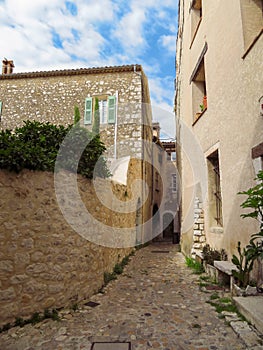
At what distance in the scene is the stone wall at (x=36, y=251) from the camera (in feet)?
9.00

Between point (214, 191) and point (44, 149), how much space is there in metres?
4.06

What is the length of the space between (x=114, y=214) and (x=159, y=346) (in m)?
3.42

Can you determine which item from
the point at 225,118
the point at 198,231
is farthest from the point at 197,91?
the point at 198,231

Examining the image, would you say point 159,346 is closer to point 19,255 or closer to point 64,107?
point 19,255

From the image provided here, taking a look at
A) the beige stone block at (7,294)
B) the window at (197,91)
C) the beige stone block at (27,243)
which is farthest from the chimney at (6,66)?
the beige stone block at (7,294)

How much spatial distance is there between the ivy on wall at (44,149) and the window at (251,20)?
302cm

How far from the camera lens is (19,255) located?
2842 millimetres

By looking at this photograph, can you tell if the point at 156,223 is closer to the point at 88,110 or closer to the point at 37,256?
the point at 88,110

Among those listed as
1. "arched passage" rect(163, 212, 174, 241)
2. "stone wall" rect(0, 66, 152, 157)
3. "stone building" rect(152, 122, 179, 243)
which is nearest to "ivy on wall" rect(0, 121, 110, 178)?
"stone wall" rect(0, 66, 152, 157)

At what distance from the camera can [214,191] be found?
5.70 metres

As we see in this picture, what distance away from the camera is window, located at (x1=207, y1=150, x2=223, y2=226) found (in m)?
5.55

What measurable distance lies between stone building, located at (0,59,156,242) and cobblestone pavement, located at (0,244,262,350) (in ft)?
17.3

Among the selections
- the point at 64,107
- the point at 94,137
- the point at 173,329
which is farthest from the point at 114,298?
the point at 64,107

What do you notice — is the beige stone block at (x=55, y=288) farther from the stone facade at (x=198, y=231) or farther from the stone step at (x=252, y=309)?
the stone facade at (x=198, y=231)
